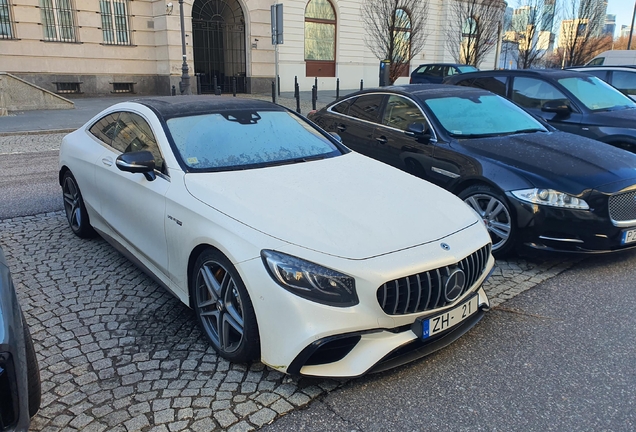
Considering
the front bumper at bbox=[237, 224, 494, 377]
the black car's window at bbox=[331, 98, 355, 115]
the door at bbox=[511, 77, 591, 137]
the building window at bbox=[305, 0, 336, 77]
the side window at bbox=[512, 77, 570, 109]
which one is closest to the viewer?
the front bumper at bbox=[237, 224, 494, 377]

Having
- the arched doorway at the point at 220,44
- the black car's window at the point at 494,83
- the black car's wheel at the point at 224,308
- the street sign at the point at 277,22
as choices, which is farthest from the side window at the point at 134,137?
the arched doorway at the point at 220,44

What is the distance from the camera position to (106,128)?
4.67 m

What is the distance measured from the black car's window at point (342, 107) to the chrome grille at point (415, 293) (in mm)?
4295

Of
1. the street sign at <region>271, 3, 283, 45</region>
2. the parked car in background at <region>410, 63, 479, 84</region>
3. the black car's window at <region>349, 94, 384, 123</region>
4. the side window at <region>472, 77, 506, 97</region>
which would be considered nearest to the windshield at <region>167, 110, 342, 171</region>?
the black car's window at <region>349, 94, 384, 123</region>

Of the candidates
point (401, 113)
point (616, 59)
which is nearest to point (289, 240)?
point (401, 113)

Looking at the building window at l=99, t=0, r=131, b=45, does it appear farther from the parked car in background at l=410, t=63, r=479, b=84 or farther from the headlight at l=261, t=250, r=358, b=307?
the headlight at l=261, t=250, r=358, b=307

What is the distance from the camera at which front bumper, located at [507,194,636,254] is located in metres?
4.32

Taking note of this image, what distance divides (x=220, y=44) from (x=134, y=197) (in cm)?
2259

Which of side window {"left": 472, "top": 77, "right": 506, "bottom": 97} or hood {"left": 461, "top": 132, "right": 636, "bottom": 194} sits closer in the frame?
hood {"left": 461, "top": 132, "right": 636, "bottom": 194}

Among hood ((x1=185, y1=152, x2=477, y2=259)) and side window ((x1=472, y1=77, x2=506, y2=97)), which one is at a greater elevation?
side window ((x1=472, y1=77, x2=506, y2=97))

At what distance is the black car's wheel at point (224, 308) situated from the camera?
282 cm

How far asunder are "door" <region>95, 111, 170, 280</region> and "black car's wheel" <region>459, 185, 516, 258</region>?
9.33 feet

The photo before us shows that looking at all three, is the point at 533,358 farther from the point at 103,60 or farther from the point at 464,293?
the point at 103,60

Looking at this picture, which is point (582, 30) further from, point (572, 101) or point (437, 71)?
point (572, 101)
